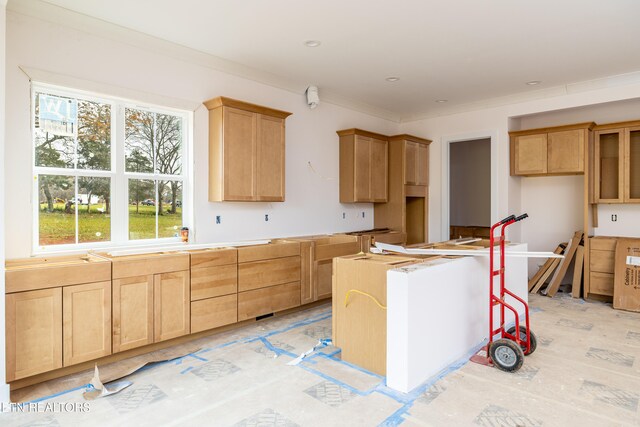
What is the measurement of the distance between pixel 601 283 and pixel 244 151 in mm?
4925

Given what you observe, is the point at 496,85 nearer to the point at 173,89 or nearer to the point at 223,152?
the point at 223,152

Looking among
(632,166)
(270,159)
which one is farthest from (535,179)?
(270,159)

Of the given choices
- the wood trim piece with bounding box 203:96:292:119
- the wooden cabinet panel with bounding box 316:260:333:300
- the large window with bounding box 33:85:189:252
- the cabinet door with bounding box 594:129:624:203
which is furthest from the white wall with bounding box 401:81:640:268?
the large window with bounding box 33:85:189:252

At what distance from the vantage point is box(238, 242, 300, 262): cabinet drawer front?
4.02 metres

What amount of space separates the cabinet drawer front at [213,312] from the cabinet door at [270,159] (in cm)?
125

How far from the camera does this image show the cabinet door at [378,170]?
6051 mm

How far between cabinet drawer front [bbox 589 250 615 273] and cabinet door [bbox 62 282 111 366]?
576 centimetres

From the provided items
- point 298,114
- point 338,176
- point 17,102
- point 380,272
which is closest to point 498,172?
point 338,176

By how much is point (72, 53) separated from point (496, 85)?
16.4 feet

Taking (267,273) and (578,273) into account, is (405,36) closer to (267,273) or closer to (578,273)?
(267,273)

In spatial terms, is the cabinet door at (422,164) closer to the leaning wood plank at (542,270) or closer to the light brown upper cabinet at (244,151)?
the leaning wood plank at (542,270)

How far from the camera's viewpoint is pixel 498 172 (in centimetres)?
608

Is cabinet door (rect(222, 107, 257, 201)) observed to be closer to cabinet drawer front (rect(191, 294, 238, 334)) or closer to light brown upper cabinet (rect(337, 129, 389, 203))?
cabinet drawer front (rect(191, 294, 238, 334))

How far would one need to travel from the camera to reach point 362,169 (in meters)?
5.88
